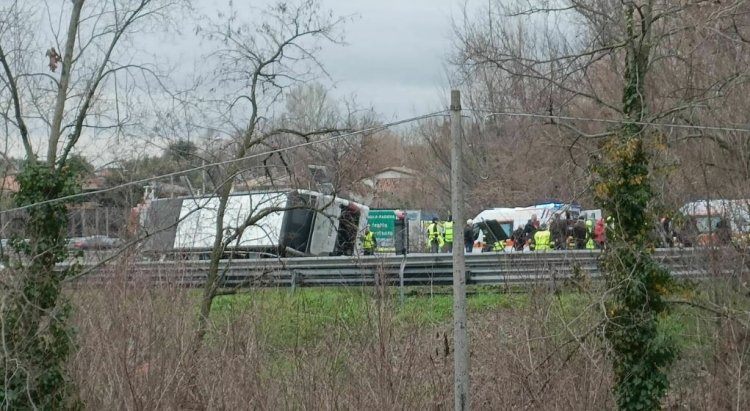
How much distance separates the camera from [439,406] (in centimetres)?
1246

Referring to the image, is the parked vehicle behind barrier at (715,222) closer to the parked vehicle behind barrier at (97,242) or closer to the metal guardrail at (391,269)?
the metal guardrail at (391,269)

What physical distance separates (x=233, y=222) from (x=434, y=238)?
10.5 meters

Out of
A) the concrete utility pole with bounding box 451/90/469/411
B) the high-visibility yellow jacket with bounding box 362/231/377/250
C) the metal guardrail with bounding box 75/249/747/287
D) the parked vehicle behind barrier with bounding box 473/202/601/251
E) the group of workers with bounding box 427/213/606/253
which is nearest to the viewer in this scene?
the concrete utility pole with bounding box 451/90/469/411

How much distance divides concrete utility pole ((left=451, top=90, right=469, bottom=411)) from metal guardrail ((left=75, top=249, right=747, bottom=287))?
227 centimetres

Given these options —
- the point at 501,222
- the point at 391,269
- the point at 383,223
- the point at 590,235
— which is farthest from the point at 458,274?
the point at 501,222

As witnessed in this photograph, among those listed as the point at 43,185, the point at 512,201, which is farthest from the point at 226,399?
the point at 512,201

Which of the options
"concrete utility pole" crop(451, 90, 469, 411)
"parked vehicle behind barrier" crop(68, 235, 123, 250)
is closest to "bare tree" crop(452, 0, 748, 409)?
"concrete utility pole" crop(451, 90, 469, 411)

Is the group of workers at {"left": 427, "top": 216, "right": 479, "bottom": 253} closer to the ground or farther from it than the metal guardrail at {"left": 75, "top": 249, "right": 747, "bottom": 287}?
farther from it

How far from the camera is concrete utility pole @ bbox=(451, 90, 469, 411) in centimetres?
967

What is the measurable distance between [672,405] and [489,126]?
2703cm

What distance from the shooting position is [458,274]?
381 inches

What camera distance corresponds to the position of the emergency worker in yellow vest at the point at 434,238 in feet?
86.6

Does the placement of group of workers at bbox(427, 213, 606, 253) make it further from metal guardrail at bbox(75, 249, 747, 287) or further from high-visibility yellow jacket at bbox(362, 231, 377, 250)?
high-visibility yellow jacket at bbox(362, 231, 377, 250)

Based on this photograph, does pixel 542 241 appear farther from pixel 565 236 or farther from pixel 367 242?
pixel 367 242
